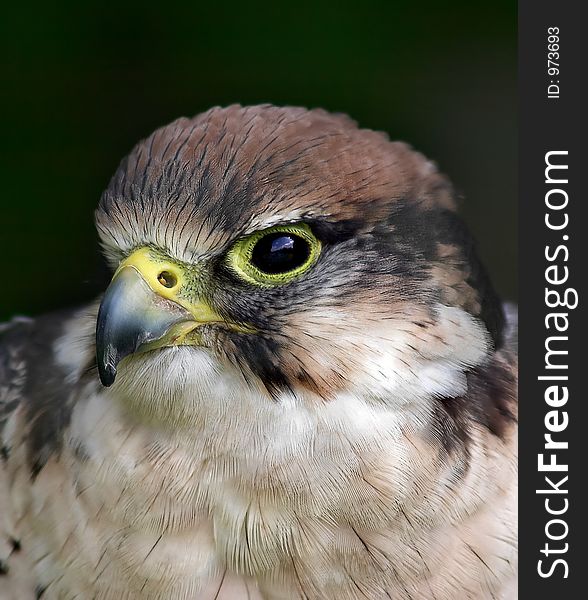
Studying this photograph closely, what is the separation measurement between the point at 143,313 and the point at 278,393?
12.5 inches

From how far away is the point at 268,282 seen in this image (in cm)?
194

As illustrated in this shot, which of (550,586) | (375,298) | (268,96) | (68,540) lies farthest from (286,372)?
(268,96)

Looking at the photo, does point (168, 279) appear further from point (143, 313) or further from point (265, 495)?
point (265, 495)

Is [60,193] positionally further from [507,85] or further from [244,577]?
[244,577]

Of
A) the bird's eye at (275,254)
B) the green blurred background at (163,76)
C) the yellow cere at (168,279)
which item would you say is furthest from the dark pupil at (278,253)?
the green blurred background at (163,76)

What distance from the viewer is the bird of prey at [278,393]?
1.94m

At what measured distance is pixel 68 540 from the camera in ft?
6.88

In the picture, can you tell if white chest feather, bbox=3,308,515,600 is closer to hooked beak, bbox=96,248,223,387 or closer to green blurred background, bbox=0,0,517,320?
hooked beak, bbox=96,248,223,387

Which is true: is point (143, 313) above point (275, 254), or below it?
below

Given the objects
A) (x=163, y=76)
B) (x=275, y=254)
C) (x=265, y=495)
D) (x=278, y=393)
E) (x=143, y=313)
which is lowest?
(x=265, y=495)

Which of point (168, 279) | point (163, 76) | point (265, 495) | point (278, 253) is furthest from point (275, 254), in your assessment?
point (163, 76)

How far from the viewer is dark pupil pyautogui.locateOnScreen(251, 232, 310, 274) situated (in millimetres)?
1917

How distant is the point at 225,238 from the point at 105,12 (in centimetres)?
298

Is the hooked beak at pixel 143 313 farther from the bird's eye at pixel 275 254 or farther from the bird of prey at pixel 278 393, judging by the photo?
the bird's eye at pixel 275 254
